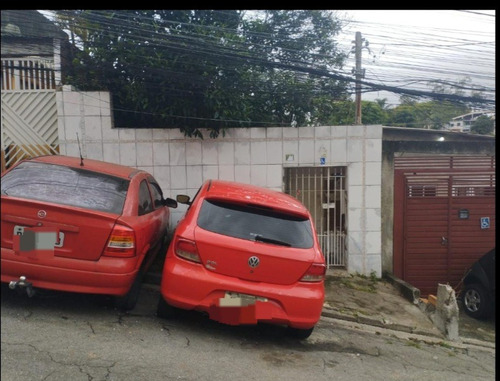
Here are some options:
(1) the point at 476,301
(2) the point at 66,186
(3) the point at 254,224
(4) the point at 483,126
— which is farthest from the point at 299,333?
(4) the point at 483,126

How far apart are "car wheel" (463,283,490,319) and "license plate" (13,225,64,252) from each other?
6.21m

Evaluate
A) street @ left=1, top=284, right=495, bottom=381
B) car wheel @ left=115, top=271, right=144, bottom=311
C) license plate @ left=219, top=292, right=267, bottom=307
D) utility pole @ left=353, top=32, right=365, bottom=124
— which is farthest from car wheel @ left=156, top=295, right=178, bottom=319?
utility pole @ left=353, top=32, right=365, bottom=124

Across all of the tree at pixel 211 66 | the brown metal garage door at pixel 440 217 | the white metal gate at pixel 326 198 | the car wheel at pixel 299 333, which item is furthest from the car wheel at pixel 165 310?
the brown metal garage door at pixel 440 217

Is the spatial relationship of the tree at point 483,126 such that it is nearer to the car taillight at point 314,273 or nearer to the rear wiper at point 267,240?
the car taillight at point 314,273

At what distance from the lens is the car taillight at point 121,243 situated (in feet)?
10.8

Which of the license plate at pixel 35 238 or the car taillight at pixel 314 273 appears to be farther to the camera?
the car taillight at pixel 314 273

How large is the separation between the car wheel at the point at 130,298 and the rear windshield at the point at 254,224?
0.78m

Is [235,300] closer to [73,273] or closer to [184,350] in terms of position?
[184,350]

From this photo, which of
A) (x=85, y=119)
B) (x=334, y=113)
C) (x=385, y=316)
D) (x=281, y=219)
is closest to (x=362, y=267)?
(x=385, y=316)

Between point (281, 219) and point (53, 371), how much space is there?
212 centimetres

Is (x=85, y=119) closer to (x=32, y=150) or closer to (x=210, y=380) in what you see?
(x=32, y=150)

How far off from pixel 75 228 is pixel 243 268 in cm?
138

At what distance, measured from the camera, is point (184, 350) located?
3408 millimetres

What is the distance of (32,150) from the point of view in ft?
10.9
